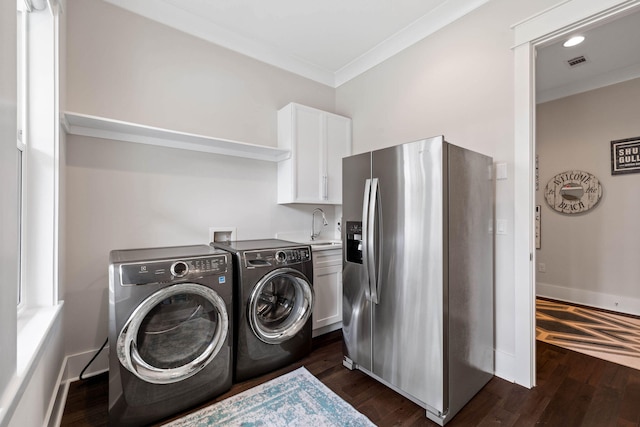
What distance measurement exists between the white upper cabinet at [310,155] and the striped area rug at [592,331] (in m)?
2.56

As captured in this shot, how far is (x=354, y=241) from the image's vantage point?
2166 mm

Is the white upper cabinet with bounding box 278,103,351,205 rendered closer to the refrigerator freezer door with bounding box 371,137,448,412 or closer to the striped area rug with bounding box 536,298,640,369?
the refrigerator freezer door with bounding box 371,137,448,412

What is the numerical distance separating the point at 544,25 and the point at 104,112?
321 centimetres

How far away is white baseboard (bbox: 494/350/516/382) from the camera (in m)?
2.04

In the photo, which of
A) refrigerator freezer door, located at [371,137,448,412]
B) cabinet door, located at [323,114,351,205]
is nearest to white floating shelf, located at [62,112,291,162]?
cabinet door, located at [323,114,351,205]

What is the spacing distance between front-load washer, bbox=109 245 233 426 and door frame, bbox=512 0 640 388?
2.03 metres

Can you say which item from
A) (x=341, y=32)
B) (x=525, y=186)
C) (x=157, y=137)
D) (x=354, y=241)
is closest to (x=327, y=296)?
(x=354, y=241)

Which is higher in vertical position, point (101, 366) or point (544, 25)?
point (544, 25)

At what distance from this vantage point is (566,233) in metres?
3.78

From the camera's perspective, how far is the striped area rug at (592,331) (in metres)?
2.41

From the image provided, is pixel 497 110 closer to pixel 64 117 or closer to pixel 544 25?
pixel 544 25

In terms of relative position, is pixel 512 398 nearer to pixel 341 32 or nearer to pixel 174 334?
pixel 174 334

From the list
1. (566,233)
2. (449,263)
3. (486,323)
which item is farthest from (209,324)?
(566,233)

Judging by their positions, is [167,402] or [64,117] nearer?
[167,402]
